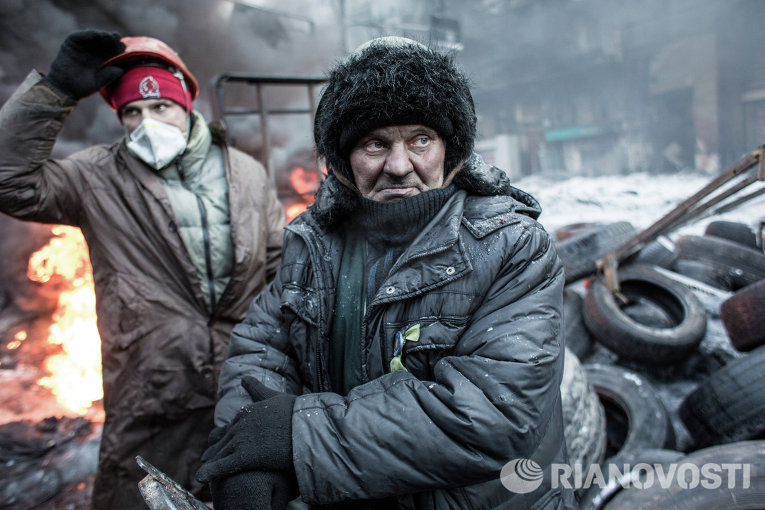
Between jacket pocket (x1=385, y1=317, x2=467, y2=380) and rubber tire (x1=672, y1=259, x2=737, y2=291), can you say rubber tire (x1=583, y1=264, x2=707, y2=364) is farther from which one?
jacket pocket (x1=385, y1=317, x2=467, y2=380)

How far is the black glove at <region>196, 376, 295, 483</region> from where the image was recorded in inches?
44.1

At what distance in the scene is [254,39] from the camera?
8.55 meters

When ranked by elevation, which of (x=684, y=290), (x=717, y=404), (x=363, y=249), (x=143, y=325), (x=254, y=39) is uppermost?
(x=254, y=39)

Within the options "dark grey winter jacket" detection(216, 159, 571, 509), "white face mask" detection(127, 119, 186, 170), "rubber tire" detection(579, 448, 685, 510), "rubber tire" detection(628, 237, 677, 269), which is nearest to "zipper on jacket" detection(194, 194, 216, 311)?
"white face mask" detection(127, 119, 186, 170)

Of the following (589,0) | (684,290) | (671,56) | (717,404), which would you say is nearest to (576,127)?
(671,56)

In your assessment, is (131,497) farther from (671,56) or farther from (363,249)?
(671,56)

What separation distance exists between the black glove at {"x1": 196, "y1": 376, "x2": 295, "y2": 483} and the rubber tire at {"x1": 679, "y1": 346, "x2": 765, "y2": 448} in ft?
10.5

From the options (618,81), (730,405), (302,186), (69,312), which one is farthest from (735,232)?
(618,81)

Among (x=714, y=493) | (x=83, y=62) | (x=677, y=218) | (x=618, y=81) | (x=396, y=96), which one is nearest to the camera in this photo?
(x=396, y=96)

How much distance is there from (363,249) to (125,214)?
1.55 m

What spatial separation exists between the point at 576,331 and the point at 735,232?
373cm

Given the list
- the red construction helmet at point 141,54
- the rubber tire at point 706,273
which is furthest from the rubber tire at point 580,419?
the rubber tire at point 706,273

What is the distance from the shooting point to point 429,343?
126cm

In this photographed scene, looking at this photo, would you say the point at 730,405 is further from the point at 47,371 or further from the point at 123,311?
the point at 47,371
